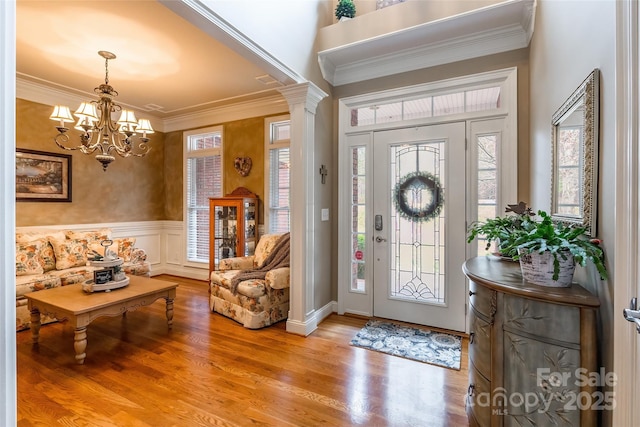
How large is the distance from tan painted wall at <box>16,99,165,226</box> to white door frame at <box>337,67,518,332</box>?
3.80 meters

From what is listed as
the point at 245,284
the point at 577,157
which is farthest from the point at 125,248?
the point at 577,157

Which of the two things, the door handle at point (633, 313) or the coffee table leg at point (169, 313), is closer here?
the door handle at point (633, 313)

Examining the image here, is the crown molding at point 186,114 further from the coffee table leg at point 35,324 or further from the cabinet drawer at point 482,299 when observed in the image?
the cabinet drawer at point 482,299

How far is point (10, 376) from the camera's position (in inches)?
31.9

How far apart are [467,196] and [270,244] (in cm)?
237

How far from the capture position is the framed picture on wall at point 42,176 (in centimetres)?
374

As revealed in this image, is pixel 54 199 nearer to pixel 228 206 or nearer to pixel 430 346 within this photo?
pixel 228 206

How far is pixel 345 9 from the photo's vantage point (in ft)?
10.5

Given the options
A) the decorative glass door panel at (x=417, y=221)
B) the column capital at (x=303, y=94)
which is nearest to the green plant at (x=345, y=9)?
the column capital at (x=303, y=94)

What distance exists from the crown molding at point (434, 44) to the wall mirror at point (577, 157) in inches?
50.3

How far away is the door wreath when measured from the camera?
302 cm

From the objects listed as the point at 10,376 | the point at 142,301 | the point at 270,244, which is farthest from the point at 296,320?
the point at 10,376

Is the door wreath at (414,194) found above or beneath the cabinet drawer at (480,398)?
above

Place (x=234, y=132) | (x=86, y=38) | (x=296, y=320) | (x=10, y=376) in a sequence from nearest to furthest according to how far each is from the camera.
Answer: (x=10, y=376)
(x=86, y=38)
(x=296, y=320)
(x=234, y=132)
